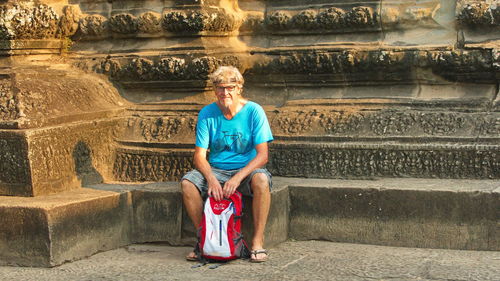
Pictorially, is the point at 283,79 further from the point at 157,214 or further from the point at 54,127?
the point at 54,127

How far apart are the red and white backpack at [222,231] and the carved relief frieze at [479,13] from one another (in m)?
2.13

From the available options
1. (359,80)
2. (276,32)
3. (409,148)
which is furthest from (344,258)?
(276,32)

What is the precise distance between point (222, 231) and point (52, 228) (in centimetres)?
110

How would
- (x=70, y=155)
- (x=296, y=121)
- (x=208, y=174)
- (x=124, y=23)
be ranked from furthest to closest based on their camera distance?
1. (x=124, y=23)
2. (x=296, y=121)
3. (x=70, y=155)
4. (x=208, y=174)

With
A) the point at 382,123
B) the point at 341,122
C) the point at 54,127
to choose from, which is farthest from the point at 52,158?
the point at 382,123

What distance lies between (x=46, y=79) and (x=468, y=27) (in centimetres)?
322

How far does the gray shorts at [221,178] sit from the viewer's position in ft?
20.2

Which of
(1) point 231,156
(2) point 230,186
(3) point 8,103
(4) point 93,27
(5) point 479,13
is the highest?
(5) point 479,13

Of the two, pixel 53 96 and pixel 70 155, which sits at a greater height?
pixel 53 96

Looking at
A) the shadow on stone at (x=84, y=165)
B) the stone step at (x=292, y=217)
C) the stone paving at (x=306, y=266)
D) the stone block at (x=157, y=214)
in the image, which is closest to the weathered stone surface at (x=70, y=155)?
the shadow on stone at (x=84, y=165)

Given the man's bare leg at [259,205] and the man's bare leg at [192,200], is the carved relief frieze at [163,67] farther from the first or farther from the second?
the man's bare leg at [259,205]

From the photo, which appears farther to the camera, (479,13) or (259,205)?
(479,13)

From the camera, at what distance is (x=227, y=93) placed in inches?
243

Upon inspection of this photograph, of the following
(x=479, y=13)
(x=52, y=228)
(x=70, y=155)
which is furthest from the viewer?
(x=70, y=155)
